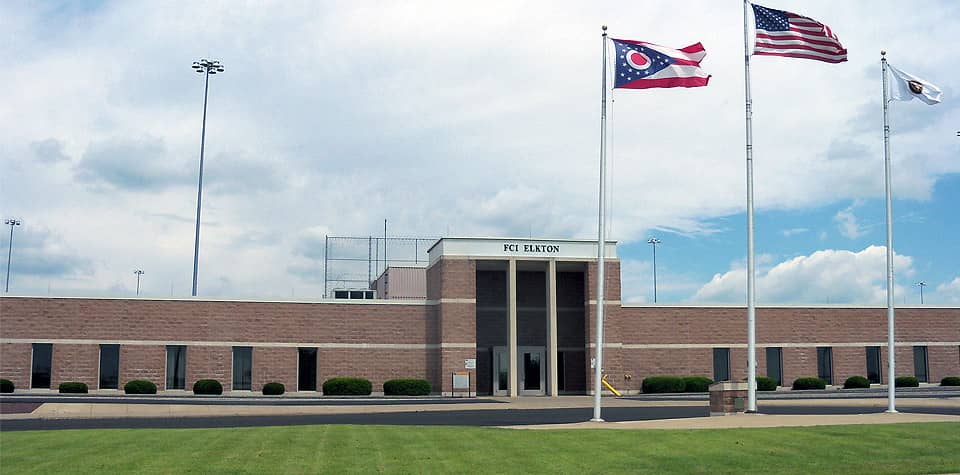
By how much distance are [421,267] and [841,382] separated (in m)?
27.8

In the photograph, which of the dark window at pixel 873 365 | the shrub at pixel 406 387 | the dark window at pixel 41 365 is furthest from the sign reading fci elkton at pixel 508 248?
the dark window at pixel 41 365

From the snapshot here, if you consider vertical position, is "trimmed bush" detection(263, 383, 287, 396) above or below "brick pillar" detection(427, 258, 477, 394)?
below

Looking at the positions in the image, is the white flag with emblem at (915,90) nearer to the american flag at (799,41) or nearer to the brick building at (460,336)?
the american flag at (799,41)

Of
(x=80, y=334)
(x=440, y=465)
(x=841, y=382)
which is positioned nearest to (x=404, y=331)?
(x=80, y=334)

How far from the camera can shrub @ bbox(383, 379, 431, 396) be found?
159 feet

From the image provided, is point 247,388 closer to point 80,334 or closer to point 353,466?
point 80,334

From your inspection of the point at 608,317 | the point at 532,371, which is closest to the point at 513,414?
the point at 608,317

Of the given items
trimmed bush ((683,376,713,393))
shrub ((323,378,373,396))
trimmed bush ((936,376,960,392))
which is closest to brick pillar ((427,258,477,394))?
shrub ((323,378,373,396))

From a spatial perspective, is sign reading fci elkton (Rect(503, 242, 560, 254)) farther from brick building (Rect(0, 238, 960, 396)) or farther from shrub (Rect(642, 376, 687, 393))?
shrub (Rect(642, 376, 687, 393))

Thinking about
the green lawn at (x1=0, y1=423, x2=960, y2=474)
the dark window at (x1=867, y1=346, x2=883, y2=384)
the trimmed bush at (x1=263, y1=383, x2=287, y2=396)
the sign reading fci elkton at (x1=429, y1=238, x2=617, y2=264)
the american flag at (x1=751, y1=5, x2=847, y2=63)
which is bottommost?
the trimmed bush at (x1=263, y1=383, x2=287, y2=396)

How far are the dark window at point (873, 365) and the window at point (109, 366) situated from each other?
144 feet

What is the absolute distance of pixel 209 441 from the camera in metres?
20.0

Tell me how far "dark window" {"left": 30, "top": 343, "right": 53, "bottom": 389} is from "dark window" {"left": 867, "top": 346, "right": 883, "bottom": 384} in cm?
4736

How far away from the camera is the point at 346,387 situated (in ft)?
158
